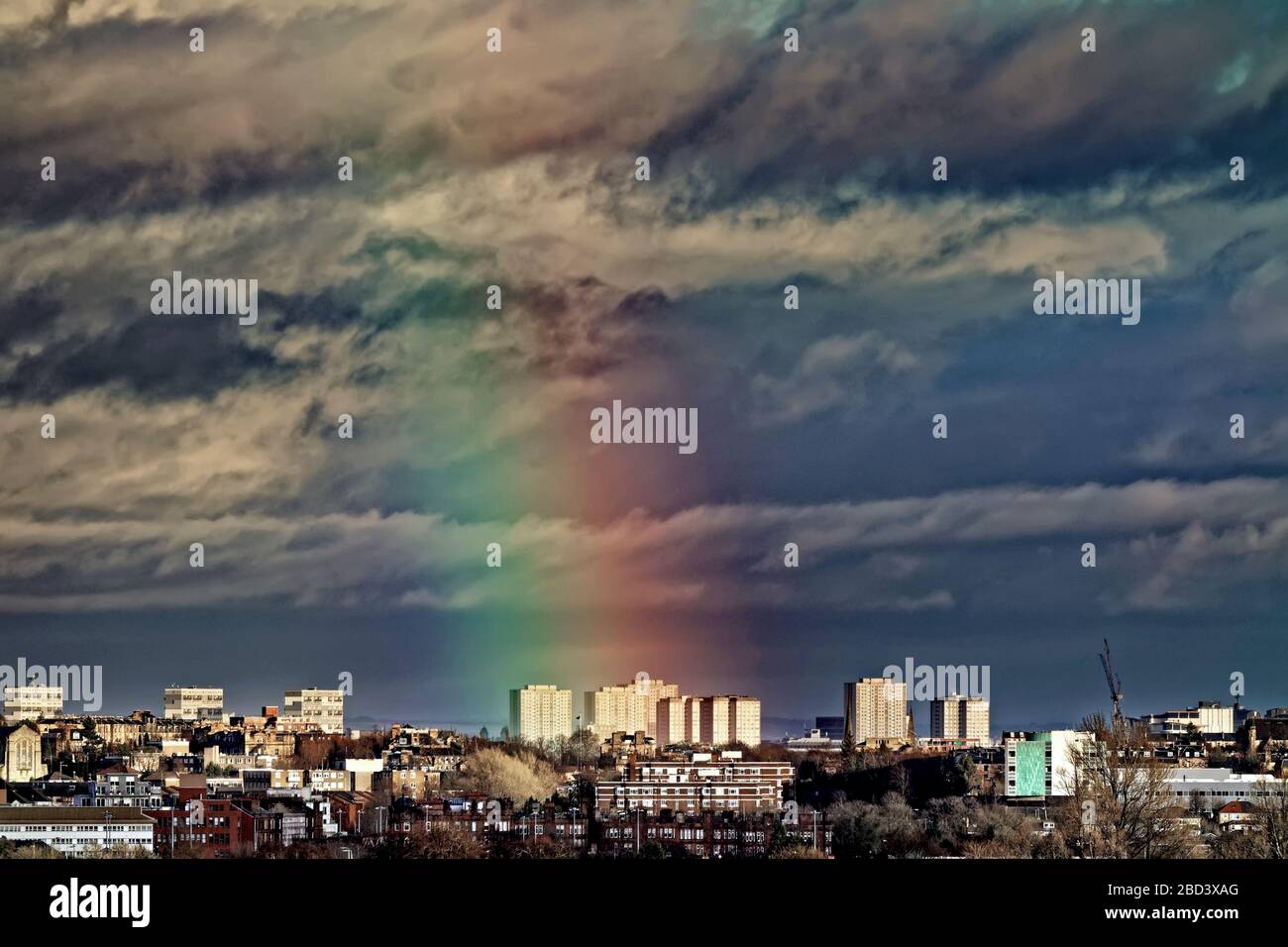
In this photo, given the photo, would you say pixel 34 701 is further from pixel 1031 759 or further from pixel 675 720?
pixel 1031 759

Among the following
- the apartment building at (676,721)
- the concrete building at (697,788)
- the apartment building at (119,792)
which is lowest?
the concrete building at (697,788)

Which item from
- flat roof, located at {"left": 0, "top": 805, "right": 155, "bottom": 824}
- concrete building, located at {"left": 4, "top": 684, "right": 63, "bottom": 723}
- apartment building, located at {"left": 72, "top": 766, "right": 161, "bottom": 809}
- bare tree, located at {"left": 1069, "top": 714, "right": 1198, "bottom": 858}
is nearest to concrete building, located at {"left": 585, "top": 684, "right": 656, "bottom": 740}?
concrete building, located at {"left": 4, "top": 684, "right": 63, "bottom": 723}

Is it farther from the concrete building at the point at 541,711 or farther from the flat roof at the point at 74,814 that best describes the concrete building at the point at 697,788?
the concrete building at the point at 541,711

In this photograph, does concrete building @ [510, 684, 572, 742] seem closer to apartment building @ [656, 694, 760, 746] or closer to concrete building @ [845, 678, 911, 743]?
apartment building @ [656, 694, 760, 746]

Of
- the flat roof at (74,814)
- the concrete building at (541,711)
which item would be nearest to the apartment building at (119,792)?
the flat roof at (74,814)

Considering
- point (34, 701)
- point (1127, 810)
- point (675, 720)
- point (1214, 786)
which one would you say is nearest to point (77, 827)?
point (1127, 810)
